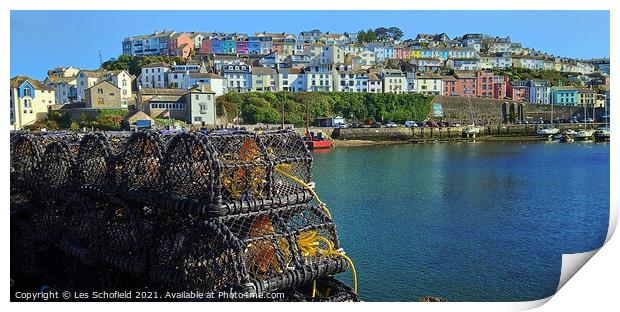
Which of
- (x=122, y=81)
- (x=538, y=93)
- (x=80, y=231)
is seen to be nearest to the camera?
(x=80, y=231)

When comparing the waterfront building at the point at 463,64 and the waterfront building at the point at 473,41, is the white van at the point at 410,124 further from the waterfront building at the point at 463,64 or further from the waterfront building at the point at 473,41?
the waterfront building at the point at 473,41

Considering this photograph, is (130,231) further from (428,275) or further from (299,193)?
(428,275)

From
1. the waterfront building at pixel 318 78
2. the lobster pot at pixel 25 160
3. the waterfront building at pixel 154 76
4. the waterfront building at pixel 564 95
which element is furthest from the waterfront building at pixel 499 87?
the lobster pot at pixel 25 160

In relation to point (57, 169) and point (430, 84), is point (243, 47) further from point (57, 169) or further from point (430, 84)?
point (57, 169)

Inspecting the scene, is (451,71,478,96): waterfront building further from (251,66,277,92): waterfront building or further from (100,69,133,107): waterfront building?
(100,69,133,107): waterfront building

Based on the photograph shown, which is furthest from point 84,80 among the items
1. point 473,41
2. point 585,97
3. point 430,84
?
point 473,41

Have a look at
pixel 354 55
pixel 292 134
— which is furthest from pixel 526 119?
pixel 292 134
